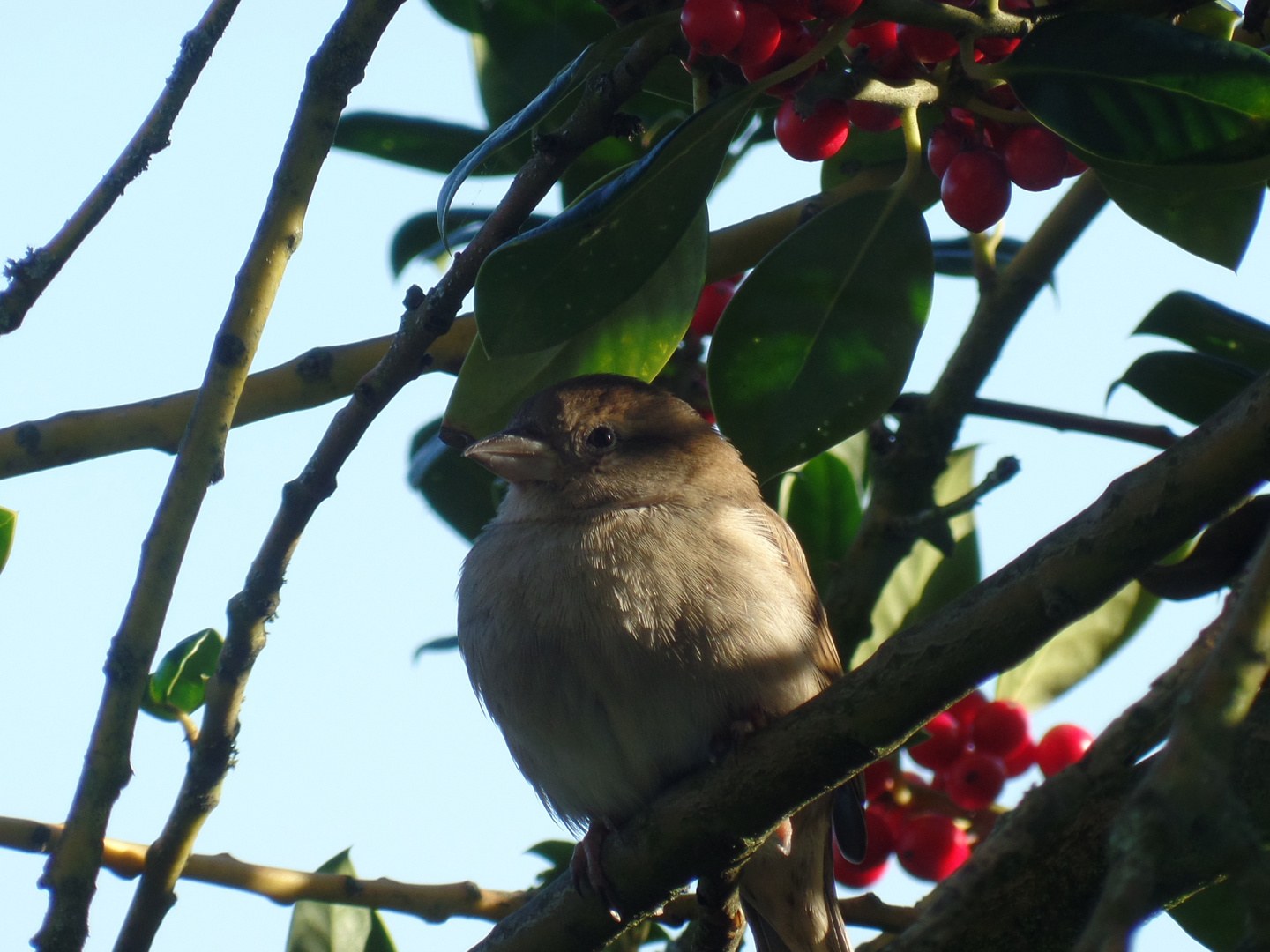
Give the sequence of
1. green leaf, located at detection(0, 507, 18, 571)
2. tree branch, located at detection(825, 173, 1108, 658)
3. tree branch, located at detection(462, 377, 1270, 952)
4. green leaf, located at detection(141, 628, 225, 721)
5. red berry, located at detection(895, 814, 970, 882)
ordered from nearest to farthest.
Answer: tree branch, located at detection(462, 377, 1270, 952)
green leaf, located at detection(0, 507, 18, 571)
green leaf, located at detection(141, 628, 225, 721)
tree branch, located at detection(825, 173, 1108, 658)
red berry, located at detection(895, 814, 970, 882)

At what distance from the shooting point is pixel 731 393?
2.85 m

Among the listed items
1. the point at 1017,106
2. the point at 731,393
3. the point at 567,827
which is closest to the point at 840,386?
the point at 731,393

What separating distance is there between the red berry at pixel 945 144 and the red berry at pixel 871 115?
0.34 ft

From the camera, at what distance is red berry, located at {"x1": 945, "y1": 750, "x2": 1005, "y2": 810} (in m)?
3.65

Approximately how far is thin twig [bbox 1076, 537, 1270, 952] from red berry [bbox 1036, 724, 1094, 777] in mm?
2620

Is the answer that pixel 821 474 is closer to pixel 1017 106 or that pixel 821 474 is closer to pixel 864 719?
pixel 1017 106

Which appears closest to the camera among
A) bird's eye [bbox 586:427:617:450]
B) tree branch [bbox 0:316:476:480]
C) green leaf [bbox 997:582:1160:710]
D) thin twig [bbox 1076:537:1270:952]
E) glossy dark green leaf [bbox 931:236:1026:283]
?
thin twig [bbox 1076:537:1270:952]

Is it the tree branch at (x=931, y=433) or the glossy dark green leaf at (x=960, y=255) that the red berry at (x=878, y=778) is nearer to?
the tree branch at (x=931, y=433)

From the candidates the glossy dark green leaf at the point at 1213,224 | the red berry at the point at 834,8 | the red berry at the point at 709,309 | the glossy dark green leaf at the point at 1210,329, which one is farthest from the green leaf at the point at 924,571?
the red berry at the point at 834,8

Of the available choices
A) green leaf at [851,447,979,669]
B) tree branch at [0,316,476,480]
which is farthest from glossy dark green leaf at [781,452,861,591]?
tree branch at [0,316,476,480]

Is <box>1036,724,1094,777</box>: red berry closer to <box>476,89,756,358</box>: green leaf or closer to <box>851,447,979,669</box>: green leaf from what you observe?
<box>851,447,979,669</box>: green leaf

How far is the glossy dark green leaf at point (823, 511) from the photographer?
3.98m

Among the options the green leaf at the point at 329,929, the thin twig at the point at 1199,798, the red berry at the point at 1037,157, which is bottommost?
the thin twig at the point at 1199,798

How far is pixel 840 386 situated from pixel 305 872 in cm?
176
